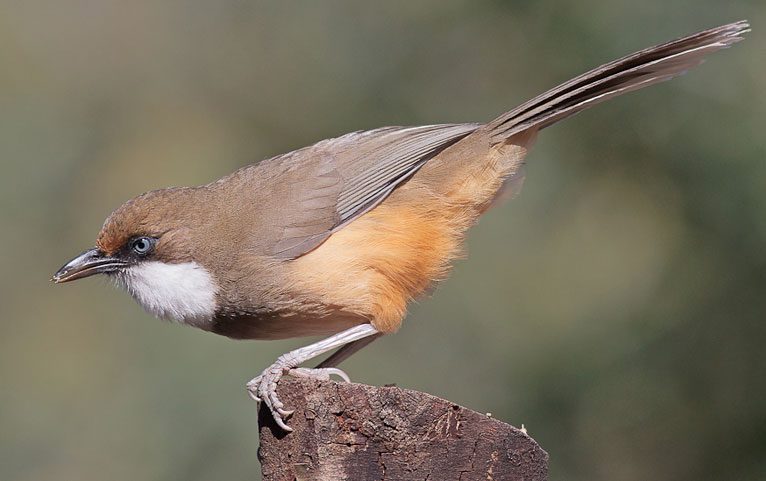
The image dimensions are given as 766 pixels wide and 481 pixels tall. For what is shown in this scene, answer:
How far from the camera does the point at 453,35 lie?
8758 millimetres

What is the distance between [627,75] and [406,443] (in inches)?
97.4

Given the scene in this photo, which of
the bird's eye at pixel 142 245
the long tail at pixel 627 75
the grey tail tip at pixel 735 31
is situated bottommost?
the bird's eye at pixel 142 245

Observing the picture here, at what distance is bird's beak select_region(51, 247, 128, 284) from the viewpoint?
559 cm

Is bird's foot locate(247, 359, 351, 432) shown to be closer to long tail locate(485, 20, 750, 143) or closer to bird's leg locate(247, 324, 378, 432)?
bird's leg locate(247, 324, 378, 432)

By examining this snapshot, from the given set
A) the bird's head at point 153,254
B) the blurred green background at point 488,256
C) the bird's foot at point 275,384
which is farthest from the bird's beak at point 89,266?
the blurred green background at point 488,256

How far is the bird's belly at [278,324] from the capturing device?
5369 millimetres

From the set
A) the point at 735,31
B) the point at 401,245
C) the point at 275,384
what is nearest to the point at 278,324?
the point at 401,245

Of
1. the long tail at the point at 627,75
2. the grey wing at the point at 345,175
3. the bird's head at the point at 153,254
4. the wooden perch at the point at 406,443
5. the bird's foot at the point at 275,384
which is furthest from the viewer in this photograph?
the grey wing at the point at 345,175

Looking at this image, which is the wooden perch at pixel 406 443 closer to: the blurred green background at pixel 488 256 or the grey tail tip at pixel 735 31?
the grey tail tip at pixel 735 31

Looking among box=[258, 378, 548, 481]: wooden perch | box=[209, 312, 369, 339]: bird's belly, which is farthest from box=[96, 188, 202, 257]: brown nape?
box=[258, 378, 548, 481]: wooden perch

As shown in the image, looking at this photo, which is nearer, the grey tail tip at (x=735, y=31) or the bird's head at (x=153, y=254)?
A: the grey tail tip at (x=735, y=31)

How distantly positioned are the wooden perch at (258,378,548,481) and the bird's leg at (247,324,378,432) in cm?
21

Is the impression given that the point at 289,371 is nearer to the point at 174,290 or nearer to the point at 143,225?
the point at 174,290

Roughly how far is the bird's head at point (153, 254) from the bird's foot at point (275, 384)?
0.74 metres
